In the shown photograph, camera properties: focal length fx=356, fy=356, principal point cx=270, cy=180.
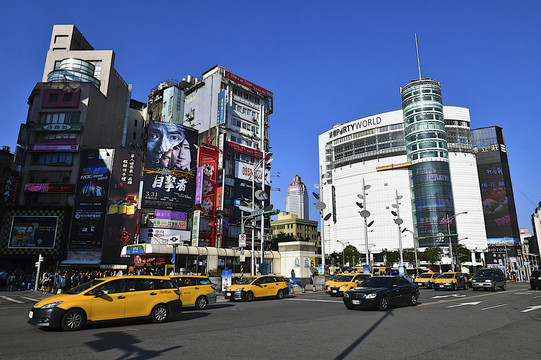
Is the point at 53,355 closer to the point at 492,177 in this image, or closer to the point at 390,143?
the point at 390,143

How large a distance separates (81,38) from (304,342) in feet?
269

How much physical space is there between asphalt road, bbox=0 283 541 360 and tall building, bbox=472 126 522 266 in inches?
4405

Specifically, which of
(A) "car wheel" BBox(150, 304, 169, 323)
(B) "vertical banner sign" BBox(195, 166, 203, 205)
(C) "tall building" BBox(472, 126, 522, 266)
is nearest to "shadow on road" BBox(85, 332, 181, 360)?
(A) "car wheel" BBox(150, 304, 169, 323)

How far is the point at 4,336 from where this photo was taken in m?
9.10

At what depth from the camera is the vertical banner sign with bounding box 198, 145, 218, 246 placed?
58812mm

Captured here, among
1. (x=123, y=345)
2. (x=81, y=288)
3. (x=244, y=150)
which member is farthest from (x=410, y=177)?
(x=123, y=345)

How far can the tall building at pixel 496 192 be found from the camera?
10850 centimetres

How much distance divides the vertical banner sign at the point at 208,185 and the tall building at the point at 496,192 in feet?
288

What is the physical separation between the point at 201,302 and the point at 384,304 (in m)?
8.16

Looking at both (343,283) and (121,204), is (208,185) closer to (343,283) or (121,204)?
(121,204)

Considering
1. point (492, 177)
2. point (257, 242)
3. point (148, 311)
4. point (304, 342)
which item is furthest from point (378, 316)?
point (492, 177)

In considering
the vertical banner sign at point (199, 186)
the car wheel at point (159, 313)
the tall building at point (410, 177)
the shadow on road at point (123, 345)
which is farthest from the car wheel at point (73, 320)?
the tall building at point (410, 177)

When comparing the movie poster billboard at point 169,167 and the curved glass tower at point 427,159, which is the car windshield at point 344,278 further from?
the curved glass tower at point 427,159

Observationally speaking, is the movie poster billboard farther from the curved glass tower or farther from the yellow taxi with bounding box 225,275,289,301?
the curved glass tower
